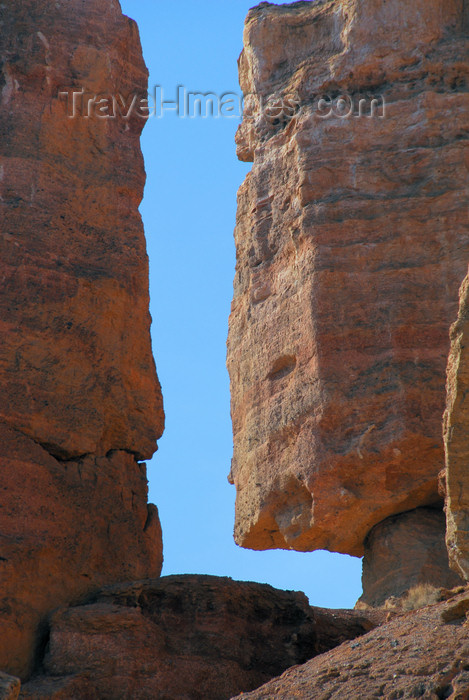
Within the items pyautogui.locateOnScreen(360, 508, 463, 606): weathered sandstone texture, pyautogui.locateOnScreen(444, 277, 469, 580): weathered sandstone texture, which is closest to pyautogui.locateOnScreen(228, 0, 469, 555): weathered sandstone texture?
pyautogui.locateOnScreen(360, 508, 463, 606): weathered sandstone texture

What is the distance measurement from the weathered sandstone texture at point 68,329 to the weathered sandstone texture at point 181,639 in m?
0.41

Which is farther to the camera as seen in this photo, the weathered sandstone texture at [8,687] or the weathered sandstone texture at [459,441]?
the weathered sandstone texture at [459,441]

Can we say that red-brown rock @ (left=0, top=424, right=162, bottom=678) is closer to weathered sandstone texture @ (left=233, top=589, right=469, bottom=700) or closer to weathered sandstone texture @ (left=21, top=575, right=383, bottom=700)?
weathered sandstone texture @ (left=21, top=575, right=383, bottom=700)

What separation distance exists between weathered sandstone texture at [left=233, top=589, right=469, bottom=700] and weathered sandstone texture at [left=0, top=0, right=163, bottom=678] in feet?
8.24

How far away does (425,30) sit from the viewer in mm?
16016

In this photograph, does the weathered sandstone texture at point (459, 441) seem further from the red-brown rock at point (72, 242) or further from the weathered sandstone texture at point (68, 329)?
the red-brown rock at point (72, 242)

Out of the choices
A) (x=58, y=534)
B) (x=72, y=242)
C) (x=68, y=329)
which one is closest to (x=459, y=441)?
(x=58, y=534)

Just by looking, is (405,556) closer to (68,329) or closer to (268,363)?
(268,363)

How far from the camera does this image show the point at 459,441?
8.63 m

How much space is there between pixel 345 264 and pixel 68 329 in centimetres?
439

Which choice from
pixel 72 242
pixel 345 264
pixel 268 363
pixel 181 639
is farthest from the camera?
pixel 268 363

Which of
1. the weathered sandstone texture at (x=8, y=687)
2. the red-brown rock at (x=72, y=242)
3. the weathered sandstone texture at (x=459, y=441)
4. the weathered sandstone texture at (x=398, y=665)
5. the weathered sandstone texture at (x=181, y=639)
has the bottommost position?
the weathered sandstone texture at (x=8, y=687)

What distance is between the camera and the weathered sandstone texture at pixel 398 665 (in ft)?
23.5

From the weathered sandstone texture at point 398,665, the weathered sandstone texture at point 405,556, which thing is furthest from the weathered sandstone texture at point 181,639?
the weathered sandstone texture at point 405,556
